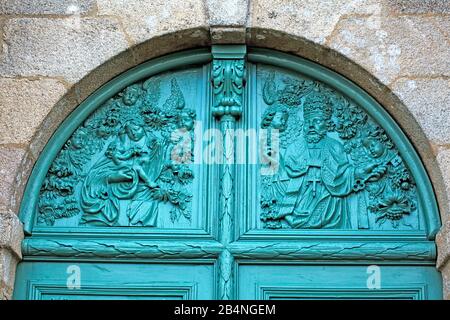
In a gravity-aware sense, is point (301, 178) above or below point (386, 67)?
below

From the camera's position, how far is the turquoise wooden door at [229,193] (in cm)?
559

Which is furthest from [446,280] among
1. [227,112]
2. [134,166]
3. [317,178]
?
[134,166]

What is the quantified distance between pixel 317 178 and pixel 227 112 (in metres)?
0.59

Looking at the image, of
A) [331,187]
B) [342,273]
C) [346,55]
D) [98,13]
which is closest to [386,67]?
[346,55]

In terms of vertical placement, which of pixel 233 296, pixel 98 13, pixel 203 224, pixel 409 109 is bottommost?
pixel 233 296

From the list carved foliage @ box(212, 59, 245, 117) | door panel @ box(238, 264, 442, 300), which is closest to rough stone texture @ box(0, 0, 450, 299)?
carved foliage @ box(212, 59, 245, 117)

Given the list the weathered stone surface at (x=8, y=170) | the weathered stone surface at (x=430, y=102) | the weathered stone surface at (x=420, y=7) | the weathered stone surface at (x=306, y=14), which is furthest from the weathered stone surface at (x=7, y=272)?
the weathered stone surface at (x=420, y=7)

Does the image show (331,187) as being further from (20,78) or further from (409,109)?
(20,78)

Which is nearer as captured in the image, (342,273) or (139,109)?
(342,273)

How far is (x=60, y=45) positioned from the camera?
585 centimetres

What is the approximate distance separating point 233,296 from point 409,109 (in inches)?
51.3

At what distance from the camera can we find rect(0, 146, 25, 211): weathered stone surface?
5.52 m

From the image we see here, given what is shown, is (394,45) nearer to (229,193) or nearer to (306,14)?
(306,14)

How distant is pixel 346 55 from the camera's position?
5.80 meters
